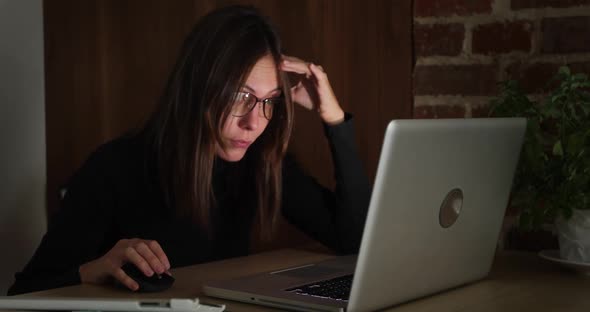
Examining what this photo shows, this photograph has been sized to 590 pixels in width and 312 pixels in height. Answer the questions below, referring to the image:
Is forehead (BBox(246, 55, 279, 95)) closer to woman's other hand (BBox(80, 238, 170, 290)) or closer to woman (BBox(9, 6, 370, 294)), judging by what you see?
woman (BBox(9, 6, 370, 294))

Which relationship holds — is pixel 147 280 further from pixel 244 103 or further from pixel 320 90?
pixel 320 90

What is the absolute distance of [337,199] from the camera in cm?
182

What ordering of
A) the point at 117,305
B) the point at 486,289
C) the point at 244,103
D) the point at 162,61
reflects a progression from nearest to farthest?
1. the point at 117,305
2. the point at 486,289
3. the point at 244,103
4. the point at 162,61

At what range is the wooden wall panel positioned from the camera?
6.41 feet

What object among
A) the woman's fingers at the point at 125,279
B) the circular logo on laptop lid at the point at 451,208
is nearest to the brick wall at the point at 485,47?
the circular logo on laptop lid at the point at 451,208

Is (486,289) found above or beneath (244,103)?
beneath

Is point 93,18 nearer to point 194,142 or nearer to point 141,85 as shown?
point 141,85

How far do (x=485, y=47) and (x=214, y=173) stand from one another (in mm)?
649

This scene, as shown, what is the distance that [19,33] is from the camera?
2354 mm

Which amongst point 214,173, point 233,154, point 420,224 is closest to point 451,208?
point 420,224

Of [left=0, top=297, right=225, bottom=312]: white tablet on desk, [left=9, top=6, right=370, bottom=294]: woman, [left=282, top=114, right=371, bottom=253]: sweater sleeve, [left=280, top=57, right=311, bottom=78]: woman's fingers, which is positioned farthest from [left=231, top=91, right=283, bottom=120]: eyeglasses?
[left=0, top=297, right=225, bottom=312]: white tablet on desk

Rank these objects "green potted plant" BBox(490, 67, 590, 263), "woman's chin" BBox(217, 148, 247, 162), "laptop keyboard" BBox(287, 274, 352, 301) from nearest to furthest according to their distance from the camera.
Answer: "laptop keyboard" BBox(287, 274, 352, 301) → "green potted plant" BBox(490, 67, 590, 263) → "woman's chin" BBox(217, 148, 247, 162)

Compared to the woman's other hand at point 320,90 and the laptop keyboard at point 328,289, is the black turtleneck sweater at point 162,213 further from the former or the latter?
the laptop keyboard at point 328,289

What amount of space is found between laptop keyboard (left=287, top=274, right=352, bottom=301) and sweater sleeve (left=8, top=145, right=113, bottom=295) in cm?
50
